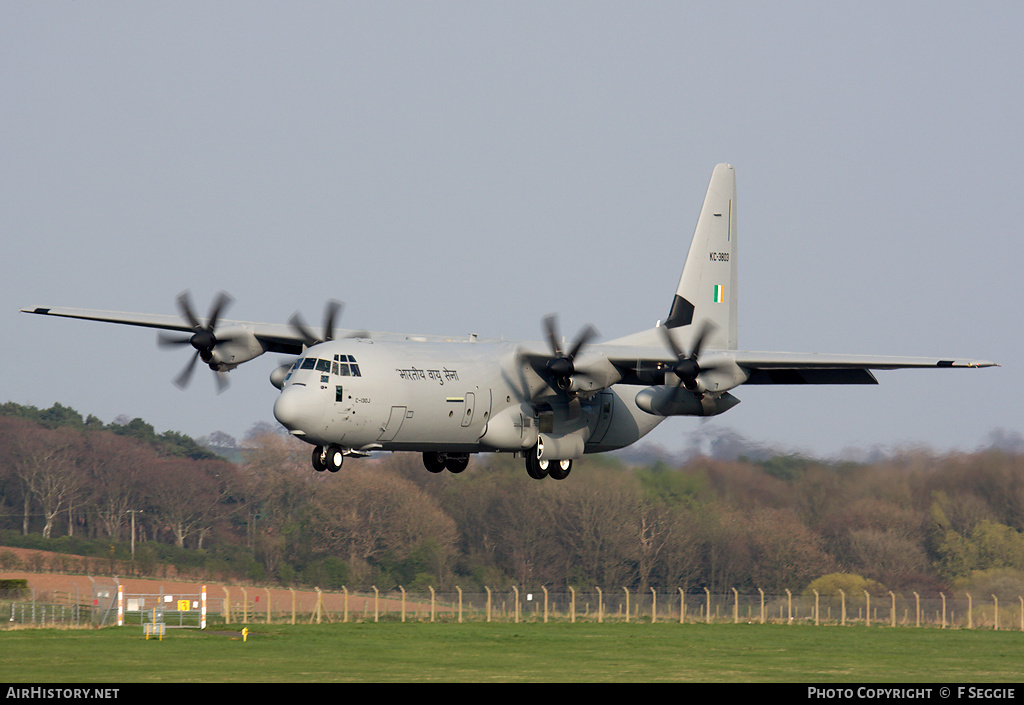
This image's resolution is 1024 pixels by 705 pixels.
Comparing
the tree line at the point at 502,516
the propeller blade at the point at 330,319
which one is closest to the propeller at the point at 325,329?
the propeller blade at the point at 330,319

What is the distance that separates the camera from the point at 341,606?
54219mm

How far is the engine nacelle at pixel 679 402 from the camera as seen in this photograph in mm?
30359

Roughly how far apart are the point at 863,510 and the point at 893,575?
3639 mm

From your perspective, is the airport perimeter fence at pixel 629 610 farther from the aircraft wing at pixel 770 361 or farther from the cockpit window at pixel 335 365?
the cockpit window at pixel 335 365

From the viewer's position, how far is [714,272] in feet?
121

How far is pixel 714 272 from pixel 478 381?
10216 millimetres

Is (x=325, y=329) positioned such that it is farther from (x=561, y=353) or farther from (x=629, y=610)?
(x=629, y=610)

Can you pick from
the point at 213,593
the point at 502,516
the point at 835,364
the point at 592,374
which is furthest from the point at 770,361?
the point at 213,593

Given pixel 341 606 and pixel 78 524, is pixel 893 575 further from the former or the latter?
pixel 78 524

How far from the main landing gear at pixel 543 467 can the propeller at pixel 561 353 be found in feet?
6.58

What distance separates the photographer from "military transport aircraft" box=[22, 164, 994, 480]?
26828mm

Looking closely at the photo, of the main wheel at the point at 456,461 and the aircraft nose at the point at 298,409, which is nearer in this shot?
the aircraft nose at the point at 298,409

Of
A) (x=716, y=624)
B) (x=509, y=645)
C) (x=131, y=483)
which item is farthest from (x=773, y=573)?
(x=131, y=483)

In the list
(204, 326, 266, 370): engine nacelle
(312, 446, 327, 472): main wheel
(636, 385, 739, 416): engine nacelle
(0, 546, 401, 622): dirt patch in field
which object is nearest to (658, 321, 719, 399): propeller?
(636, 385, 739, 416): engine nacelle
